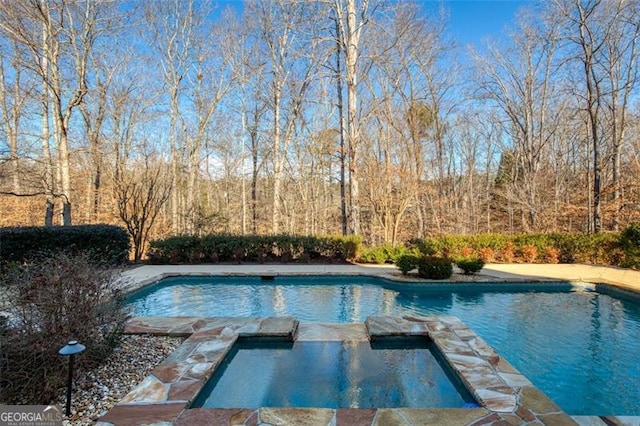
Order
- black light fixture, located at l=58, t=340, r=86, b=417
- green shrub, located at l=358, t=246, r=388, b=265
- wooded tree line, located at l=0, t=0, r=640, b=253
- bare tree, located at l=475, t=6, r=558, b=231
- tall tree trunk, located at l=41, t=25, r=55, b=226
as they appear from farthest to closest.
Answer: bare tree, located at l=475, t=6, r=558, b=231 < wooded tree line, located at l=0, t=0, r=640, b=253 < green shrub, located at l=358, t=246, r=388, b=265 < tall tree trunk, located at l=41, t=25, r=55, b=226 < black light fixture, located at l=58, t=340, r=86, b=417

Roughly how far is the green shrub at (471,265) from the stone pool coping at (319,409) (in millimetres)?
4075

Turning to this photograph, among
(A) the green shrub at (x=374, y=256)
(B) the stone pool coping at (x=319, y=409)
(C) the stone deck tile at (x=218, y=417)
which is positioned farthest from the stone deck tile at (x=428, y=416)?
(A) the green shrub at (x=374, y=256)

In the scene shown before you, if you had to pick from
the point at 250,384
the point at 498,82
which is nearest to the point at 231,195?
the point at 498,82

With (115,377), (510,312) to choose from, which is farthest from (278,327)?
(510,312)

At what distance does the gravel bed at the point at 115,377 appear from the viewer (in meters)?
2.61

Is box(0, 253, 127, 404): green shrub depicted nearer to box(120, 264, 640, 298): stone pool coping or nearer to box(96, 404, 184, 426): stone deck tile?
box(96, 404, 184, 426): stone deck tile

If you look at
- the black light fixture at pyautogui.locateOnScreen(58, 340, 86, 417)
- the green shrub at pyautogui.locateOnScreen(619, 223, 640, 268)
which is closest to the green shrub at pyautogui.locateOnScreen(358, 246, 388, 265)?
the green shrub at pyautogui.locateOnScreen(619, 223, 640, 268)

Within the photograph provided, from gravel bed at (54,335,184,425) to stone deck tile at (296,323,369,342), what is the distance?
4.91 feet

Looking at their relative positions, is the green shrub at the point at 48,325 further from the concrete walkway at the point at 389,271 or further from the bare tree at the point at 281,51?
the bare tree at the point at 281,51

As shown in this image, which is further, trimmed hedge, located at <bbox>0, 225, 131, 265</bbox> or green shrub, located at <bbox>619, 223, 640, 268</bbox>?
green shrub, located at <bbox>619, 223, 640, 268</bbox>

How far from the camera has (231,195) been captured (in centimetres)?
2002

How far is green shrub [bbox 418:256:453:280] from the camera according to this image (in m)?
7.72

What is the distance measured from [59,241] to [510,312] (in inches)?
378

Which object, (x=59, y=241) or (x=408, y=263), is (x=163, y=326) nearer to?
(x=408, y=263)
